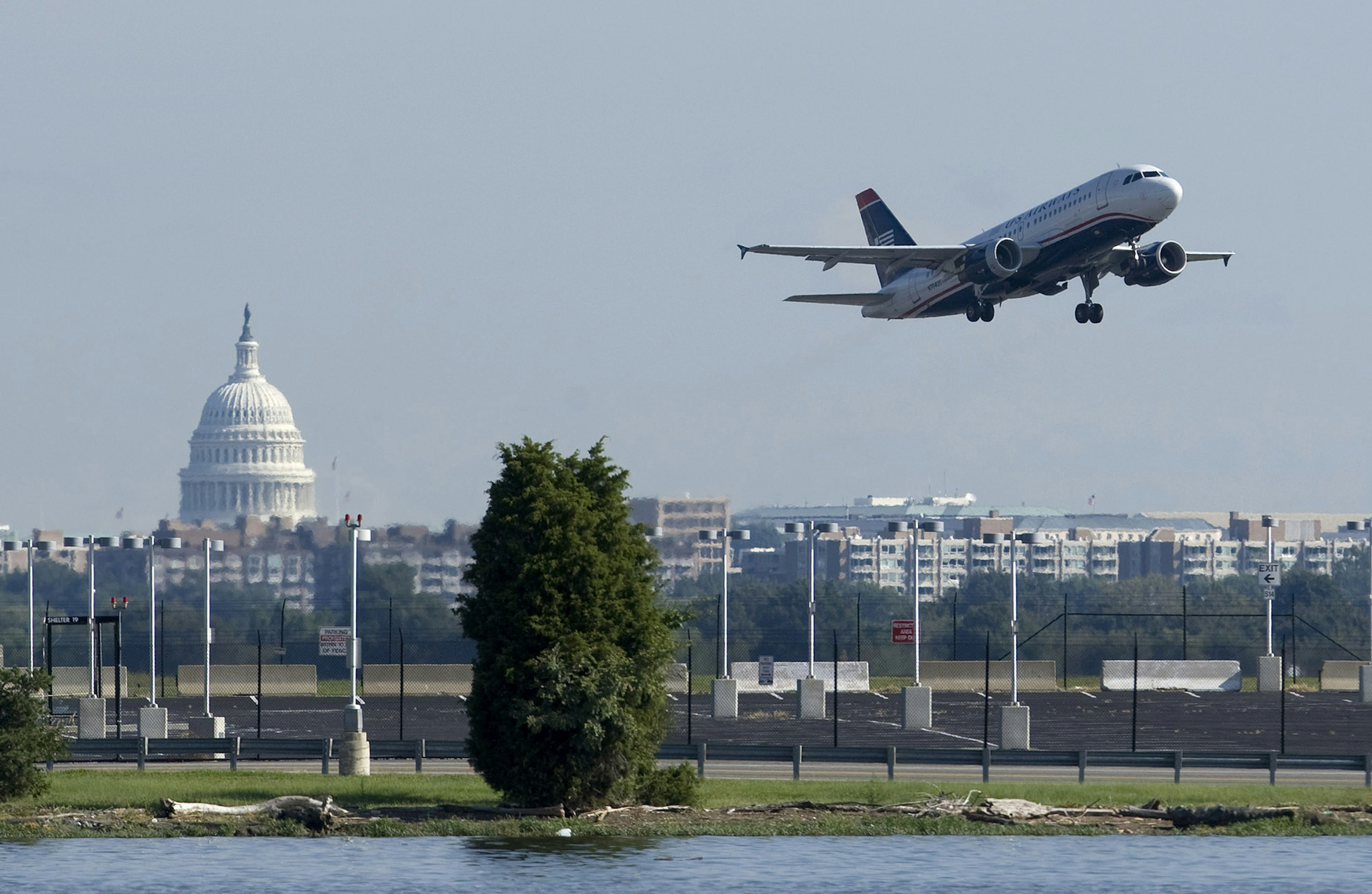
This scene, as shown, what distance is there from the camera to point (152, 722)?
5578 centimetres

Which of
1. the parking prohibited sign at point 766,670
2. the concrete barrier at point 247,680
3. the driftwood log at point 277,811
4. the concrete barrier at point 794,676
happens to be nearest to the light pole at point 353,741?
the driftwood log at point 277,811

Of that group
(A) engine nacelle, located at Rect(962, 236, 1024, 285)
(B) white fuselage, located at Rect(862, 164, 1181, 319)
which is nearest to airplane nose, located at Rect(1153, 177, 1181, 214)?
(B) white fuselage, located at Rect(862, 164, 1181, 319)

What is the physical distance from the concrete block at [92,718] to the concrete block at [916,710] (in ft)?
74.0

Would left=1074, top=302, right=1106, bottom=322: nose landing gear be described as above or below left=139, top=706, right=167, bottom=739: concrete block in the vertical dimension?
above

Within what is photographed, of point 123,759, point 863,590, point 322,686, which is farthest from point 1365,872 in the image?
point 863,590

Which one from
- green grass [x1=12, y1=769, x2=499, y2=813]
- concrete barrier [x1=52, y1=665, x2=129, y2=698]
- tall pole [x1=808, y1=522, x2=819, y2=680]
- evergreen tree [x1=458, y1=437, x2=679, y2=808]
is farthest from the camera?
concrete barrier [x1=52, y1=665, x2=129, y2=698]

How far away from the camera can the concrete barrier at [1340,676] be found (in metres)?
80.0

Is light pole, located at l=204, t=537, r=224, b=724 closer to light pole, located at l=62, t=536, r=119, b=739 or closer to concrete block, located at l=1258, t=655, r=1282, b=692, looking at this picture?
light pole, located at l=62, t=536, r=119, b=739

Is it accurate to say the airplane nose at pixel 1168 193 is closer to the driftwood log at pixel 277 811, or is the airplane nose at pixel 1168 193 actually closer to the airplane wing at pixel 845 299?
the airplane wing at pixel 845 299

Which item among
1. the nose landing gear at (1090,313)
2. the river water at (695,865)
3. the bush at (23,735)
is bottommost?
the river water at (695,865)

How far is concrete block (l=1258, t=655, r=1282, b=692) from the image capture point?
252ft

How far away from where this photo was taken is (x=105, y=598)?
147875mm

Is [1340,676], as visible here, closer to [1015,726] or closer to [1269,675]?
[1269,675]

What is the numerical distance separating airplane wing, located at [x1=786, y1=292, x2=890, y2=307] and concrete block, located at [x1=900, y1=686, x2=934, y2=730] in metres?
15.9
